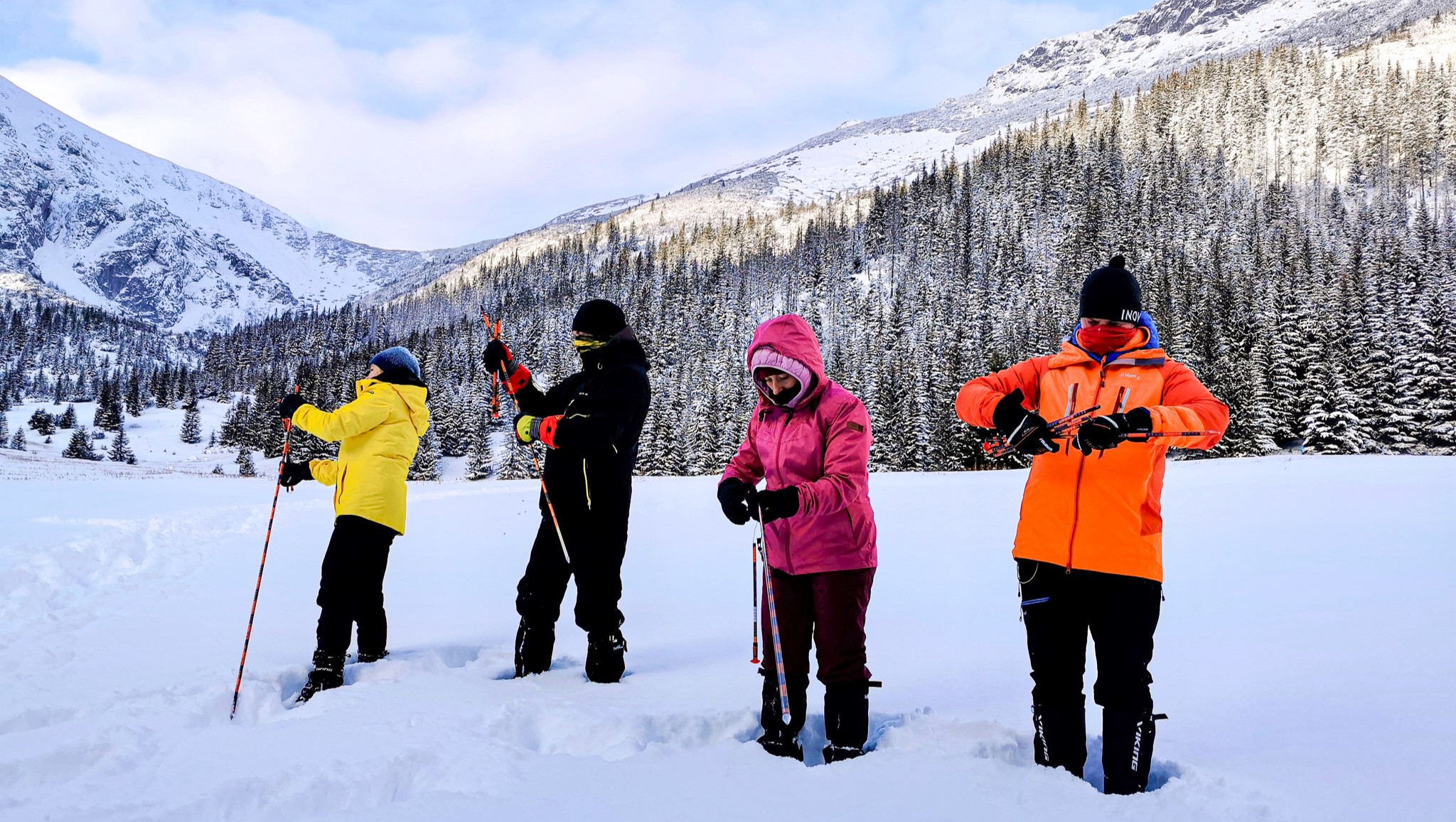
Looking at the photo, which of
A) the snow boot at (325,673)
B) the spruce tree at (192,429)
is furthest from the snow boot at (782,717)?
the spruce tree at (192,429)

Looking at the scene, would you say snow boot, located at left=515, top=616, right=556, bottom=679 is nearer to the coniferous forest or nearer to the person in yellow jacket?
the person in yellow jacket

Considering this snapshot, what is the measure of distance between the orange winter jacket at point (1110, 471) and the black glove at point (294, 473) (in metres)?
4.69

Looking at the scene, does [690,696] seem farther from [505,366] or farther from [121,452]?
[121,452]

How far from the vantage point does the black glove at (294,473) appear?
5.21 meters

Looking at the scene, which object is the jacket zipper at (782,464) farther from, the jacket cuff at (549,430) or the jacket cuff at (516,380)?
the jacket cuff at (516,380)

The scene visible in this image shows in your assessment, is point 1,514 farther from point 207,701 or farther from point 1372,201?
point 1372,201

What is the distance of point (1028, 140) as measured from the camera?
118m

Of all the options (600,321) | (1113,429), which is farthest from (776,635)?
(600,321)

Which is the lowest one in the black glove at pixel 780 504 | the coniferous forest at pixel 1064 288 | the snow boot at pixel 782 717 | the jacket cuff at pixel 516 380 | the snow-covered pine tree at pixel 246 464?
the snow-covered pine tree at pixel 246 464

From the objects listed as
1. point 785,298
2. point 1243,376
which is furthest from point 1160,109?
point 1243,376

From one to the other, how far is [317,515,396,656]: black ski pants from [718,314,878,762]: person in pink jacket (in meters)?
2.77

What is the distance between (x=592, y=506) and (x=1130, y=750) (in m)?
3.14

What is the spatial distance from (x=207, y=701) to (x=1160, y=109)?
142164 millimetres

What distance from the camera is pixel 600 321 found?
15.2 ft
